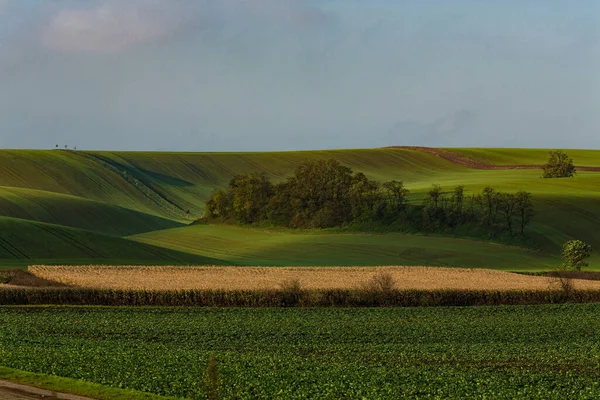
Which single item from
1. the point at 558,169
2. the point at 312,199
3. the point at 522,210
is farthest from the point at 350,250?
the point at 558,169

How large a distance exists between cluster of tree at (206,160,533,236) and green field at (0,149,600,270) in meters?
3.24

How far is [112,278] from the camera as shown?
186ft

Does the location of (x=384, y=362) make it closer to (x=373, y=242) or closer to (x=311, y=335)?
(x=311, y=335)

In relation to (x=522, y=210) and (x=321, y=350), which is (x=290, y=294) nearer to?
(x=321, y=350)

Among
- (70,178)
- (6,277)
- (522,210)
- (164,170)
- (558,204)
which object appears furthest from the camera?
(164,170)

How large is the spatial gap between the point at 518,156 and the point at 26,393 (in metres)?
175

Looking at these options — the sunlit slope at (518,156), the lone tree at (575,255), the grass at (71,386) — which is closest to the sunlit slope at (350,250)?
the lone tree at (575,255)

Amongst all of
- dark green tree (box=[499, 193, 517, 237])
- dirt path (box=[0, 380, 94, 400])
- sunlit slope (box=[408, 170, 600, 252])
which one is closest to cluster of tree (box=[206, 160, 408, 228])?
sunlit slope (box=[408, 170, 600, 252])

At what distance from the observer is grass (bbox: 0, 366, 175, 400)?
959 inches

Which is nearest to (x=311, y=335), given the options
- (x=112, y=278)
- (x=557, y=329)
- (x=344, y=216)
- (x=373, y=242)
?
(x=557, y=329)

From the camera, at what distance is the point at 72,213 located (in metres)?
112

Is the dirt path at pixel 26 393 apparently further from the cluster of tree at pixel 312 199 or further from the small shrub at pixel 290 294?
the cluster of tree at pixel 312 199

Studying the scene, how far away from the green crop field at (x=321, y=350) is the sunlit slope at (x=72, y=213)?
60585 mm

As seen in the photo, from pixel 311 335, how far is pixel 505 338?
835 cm
